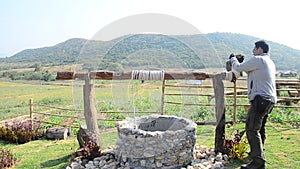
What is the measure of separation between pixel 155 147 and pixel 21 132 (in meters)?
4.67

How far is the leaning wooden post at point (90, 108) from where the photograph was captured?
480cm

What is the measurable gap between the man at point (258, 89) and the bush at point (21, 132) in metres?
5.64

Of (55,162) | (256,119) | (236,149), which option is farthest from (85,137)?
(256,119)

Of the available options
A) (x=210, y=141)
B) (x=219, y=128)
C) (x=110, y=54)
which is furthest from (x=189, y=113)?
(x=110, y=54)

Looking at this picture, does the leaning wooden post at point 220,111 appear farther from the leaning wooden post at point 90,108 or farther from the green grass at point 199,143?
the leaning wooden post at point 90,108

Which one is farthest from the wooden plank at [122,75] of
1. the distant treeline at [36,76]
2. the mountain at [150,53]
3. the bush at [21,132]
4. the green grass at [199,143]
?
the distant treeline at [36,76]

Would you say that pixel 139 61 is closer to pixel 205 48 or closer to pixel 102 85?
pixel 102 85

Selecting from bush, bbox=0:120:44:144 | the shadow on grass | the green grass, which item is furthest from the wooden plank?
bush, bbox=0:120:44:144

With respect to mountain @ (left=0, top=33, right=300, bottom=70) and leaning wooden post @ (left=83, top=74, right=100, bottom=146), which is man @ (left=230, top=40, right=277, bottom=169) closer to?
mountain @ (left=0, top=33, right=300, bottom=70)

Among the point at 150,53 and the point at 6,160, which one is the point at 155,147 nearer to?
the point at 150,53

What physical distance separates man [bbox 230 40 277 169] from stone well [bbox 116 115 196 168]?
0.93m

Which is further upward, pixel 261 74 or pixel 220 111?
pixel 261 74

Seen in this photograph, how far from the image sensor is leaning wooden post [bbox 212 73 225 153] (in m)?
4.61

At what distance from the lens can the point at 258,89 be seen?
11.8 ft
